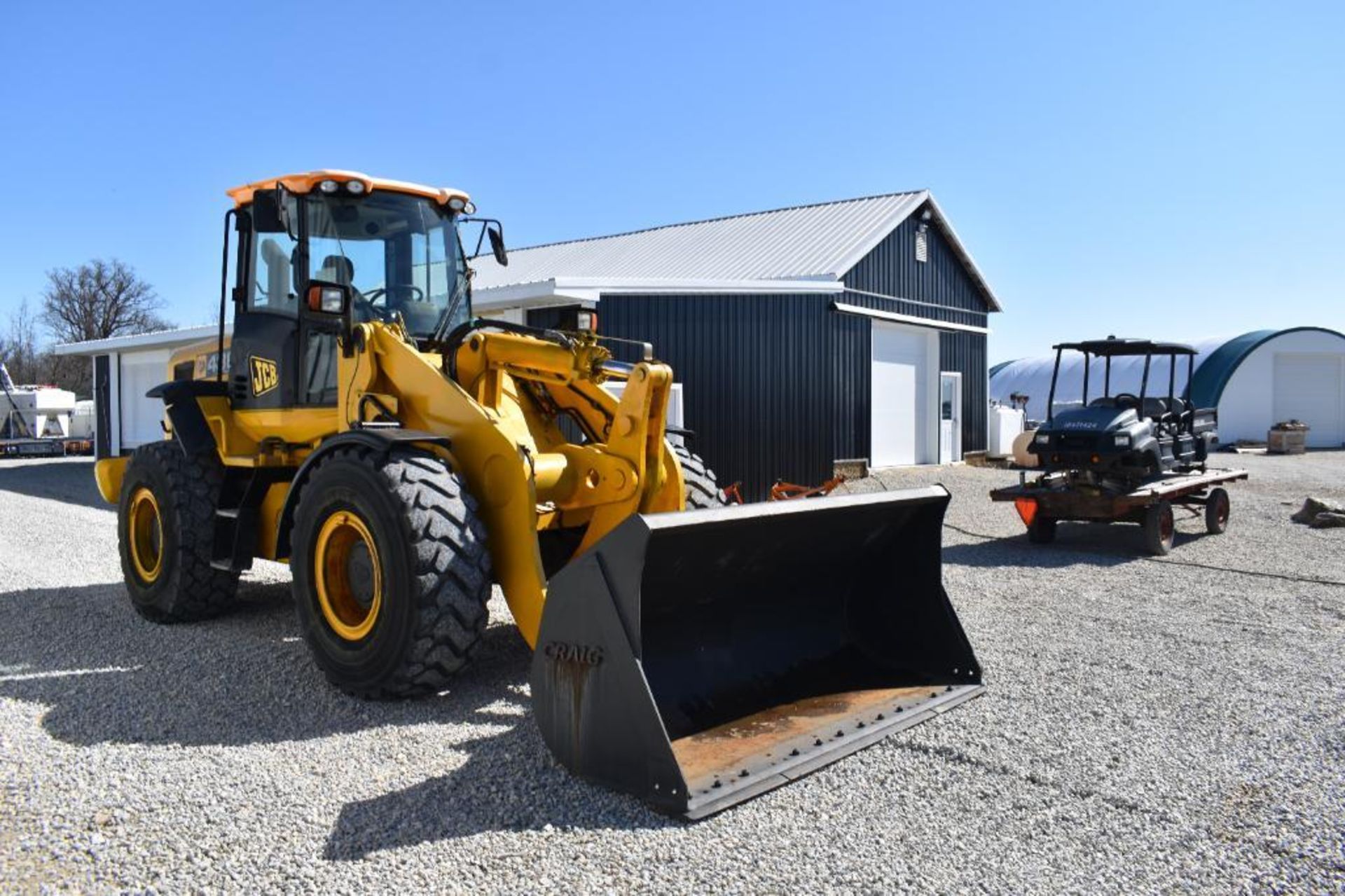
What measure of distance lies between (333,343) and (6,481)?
17782 mm

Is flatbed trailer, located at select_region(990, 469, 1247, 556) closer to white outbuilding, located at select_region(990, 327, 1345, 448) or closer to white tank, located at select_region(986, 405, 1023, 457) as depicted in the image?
white tank, located at select_region(986, 405, 1023, 457)

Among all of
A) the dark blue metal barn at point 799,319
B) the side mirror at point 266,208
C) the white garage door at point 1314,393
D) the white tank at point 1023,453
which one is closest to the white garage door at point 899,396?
the dark blue metal barn at point 799,319

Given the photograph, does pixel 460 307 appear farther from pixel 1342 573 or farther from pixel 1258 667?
pixel 1342 573

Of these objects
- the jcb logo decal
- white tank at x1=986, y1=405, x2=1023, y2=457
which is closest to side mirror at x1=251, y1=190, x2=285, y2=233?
the jcb logo decal

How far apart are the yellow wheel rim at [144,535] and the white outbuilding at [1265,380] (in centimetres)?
2776

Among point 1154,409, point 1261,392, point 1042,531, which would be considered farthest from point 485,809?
point 1261,392

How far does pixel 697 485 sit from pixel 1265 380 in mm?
30569

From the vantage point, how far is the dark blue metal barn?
1395 cm

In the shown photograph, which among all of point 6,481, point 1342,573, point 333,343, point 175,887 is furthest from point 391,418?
point 6,481

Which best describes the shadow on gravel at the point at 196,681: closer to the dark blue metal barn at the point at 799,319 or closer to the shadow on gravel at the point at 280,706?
the shadow on gravel at the point at 280,706

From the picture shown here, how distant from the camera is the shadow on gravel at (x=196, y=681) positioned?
4578mm

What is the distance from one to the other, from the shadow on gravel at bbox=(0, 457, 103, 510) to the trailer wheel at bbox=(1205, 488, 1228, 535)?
14.4 meters

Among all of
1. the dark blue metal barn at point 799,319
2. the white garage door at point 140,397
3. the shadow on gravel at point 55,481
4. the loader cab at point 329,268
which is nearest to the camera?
the loader cab at point 329,268

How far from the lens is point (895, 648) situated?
16.8 feet
